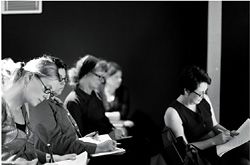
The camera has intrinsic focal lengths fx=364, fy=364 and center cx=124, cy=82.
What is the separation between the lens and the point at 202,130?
300cm

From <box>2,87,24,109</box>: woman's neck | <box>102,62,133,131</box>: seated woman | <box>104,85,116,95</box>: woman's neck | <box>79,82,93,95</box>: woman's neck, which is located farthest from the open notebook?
<box>104,85,116,95</box>: woman's neck

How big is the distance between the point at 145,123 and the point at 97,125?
2.19m

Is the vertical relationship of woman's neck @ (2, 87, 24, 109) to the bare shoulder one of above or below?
above

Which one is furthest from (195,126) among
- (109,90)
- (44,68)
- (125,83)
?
(125,83)

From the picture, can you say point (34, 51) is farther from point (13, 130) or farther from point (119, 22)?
point (13, 130)

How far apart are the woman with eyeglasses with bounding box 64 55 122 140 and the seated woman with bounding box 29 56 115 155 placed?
51cm

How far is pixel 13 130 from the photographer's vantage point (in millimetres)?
1794

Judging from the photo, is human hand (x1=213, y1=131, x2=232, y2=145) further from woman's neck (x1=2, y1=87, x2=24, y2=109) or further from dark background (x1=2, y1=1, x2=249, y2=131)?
dark background (x1=2, y1=1, x2=249, y2=131)

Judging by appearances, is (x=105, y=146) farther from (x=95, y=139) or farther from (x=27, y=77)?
(x=27, y=77)

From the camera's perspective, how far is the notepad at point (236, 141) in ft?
9.14

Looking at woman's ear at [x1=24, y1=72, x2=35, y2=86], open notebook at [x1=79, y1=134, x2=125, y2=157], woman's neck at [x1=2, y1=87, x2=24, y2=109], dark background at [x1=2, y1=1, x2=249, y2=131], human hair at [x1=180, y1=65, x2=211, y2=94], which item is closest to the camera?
woman's neck at [x1=2, y1=87, x2=24, y2=109]

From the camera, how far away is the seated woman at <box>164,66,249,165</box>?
2.82 metres

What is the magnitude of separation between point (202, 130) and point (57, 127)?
4.05 ft

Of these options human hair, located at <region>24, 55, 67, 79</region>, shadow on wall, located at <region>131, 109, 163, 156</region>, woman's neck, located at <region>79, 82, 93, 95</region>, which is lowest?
shadow on wall, located at <region>131, 109, 163, 156</region>
